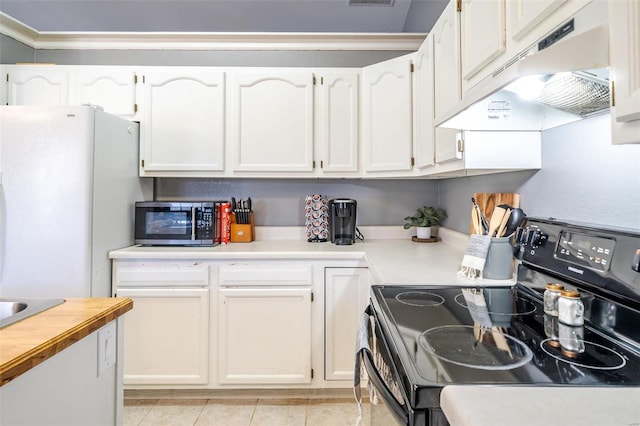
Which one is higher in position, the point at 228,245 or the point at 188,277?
the point at 228,245

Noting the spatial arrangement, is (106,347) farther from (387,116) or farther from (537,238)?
(387,116)

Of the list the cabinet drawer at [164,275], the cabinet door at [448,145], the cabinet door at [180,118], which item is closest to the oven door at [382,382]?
the cabinet door at [448,145]

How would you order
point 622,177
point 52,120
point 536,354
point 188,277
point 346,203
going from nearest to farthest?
point 536,354
point 622,177
point 52,120
point 188,277
point 346,203

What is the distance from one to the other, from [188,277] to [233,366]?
59 centimetres

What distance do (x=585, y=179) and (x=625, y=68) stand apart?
0.61 metres

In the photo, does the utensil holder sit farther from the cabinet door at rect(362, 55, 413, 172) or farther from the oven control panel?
the cabinet door at rect(362, 55, 413, 172)

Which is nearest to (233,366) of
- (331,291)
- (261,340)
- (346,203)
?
(261,340)

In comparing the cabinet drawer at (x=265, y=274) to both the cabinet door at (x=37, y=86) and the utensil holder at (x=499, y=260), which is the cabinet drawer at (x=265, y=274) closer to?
the utensil holder at (x=499, y=260)

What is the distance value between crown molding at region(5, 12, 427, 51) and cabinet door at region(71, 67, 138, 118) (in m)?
0.33

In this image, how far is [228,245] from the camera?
2.28 meters

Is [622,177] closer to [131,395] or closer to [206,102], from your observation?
[206,102]

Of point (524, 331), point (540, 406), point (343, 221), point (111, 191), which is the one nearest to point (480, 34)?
point (524, 331)

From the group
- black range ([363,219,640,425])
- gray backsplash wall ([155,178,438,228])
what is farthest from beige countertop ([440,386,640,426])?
gray backsplash wall ([155,178,438,228])

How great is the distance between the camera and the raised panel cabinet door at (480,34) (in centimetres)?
105
